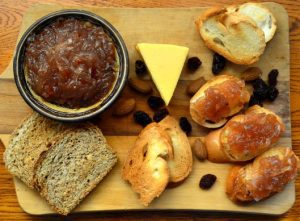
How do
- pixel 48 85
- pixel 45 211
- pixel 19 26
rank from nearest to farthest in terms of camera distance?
1. pixel 48 85
2. pixel 45 211
3. pixel 19 26

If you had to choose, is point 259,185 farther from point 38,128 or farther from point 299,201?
point 38,128

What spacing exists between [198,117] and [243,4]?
2.39 ft

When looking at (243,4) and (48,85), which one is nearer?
(48,85)

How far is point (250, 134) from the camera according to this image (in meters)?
2.94

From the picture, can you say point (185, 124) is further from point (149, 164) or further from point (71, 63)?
point (71, 63)

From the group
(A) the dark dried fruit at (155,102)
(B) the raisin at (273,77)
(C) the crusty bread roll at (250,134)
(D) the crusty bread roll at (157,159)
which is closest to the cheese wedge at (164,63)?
(A) the dark dried fruit at (155,102)

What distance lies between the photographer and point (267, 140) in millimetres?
2943

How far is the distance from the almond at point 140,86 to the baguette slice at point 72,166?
1.07 feet

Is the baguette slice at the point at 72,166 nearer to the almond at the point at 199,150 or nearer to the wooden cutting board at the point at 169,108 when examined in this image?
the wooden cutting board at the point at 169,108

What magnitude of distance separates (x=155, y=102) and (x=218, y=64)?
16.9 inches

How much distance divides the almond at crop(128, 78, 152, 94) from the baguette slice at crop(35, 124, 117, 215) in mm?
328

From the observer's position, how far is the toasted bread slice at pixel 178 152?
2.99m

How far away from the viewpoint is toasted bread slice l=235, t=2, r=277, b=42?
311cm

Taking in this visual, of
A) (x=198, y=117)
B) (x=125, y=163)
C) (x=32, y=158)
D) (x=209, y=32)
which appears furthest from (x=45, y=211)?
(x=209, y=32)
